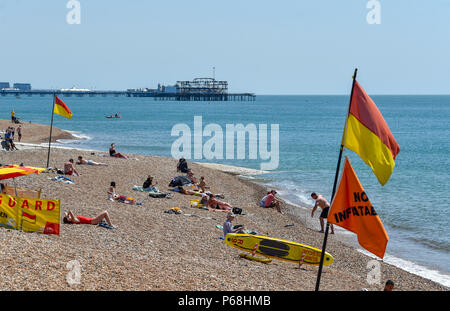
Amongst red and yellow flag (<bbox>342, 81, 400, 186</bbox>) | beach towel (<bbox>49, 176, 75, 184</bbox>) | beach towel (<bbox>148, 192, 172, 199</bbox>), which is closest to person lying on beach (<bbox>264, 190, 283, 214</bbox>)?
A: beach towel (<bbox>148, 192, 172, 199</bbox>)

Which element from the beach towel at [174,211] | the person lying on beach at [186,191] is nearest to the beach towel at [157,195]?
the person lying on beach at [186,191]

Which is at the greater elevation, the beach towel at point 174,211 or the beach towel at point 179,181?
the beach towel at point 179,181

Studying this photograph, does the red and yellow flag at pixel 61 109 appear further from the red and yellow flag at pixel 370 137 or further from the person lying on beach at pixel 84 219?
the red and yellow flag at pixel 370 137

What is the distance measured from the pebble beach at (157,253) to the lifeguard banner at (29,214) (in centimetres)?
27

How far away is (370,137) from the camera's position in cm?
896

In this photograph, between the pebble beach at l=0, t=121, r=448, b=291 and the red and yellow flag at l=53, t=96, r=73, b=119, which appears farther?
the red and yellow flag at l=53, t=96, r=73, b=119

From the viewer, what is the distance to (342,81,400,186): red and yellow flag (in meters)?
8.83

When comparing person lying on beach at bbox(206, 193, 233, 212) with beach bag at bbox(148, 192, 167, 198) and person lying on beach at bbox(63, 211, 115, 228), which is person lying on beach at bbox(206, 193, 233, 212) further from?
person lying on beach at bbox(63, 211, 115, 228)

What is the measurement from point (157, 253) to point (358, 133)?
20.3ft

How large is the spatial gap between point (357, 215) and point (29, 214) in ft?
25.4

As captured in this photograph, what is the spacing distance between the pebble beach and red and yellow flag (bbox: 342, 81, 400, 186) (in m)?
3.79

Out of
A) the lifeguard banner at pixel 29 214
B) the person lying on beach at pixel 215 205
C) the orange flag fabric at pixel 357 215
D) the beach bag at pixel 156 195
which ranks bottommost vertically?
the person lying on beach at pixel 215 205

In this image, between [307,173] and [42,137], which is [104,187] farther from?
[42,137]

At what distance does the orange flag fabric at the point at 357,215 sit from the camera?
8852 mm
